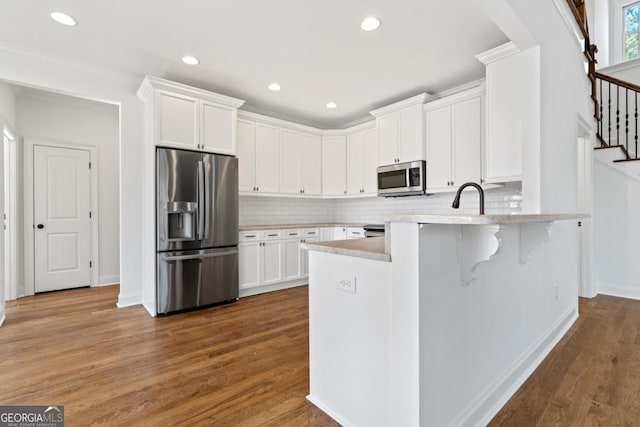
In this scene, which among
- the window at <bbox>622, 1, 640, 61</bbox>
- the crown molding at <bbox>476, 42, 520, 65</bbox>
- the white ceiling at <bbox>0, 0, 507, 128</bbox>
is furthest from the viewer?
the window at <bbox>622, 1, 640, 61</bbox>

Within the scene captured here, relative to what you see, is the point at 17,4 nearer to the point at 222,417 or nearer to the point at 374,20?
the point at 374,20

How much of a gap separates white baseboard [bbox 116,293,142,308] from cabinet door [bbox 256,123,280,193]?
2039 millimetres

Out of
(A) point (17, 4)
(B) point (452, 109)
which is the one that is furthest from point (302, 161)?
(A) point (17, 4)

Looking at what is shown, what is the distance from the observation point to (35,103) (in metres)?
4.15

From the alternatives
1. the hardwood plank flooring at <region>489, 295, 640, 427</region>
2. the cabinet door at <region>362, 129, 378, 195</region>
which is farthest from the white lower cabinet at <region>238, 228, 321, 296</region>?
the hardwood plank flooring at <region>489, 295, 640, 427</region>

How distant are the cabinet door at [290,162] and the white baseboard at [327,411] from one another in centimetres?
319

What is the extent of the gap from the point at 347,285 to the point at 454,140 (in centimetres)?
281

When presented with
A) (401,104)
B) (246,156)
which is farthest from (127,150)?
(401,104)

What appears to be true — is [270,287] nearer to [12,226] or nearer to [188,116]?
[188,116]

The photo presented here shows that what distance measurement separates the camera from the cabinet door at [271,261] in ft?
13.6

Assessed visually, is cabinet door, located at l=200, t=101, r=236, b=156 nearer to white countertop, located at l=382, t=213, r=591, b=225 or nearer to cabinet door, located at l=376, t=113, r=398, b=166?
cabinet door, located at l=376, t=113, r=398, b=166

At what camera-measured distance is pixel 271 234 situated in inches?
167

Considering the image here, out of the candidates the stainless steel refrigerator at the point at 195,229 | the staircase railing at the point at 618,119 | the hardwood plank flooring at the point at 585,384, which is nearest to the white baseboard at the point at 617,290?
the hardwood plank flooring at the point at 585,384

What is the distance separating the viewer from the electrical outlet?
1487 mm
